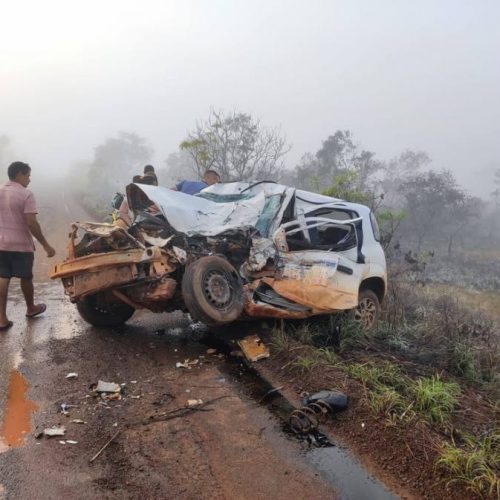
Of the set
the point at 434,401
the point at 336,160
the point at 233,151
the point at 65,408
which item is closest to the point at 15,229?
the point at 65,408

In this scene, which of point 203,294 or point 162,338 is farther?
point 162,338

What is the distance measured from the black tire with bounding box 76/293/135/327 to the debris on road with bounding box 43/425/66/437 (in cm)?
215

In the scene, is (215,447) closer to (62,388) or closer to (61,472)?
(61,472)

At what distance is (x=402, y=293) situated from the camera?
424 inches

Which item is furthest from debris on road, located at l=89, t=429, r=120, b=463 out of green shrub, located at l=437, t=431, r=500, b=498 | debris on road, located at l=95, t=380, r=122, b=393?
green shrub, located at l=437, t=431, r=500, b=498

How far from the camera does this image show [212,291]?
4746 millimetres

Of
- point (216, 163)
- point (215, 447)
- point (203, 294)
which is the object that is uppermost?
point (216, 163)

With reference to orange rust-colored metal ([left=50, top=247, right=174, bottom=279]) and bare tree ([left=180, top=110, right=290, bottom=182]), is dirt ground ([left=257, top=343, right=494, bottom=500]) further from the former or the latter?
bare tree ([left=180, top=110, right=290, bottom=182])

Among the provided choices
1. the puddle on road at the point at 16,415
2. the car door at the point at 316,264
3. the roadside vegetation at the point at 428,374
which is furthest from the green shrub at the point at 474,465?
the puddle on road at the point at 16,415

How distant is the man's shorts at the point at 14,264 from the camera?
17.5 feet

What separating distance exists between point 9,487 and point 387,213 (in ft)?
36.6

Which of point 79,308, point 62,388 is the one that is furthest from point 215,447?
Answer: point 79,308

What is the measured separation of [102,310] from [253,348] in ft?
6.54

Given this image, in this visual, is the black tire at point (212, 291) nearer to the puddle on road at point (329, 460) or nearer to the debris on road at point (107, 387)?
the puddle on road at point (329, 460)
